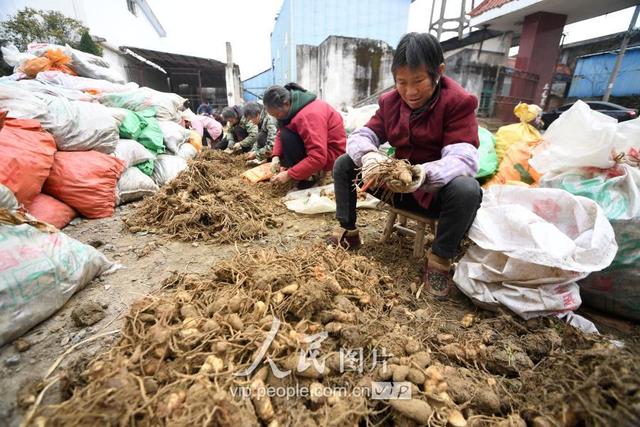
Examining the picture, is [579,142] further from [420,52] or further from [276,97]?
[276,97]

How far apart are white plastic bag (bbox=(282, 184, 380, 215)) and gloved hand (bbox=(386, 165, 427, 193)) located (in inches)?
45.2

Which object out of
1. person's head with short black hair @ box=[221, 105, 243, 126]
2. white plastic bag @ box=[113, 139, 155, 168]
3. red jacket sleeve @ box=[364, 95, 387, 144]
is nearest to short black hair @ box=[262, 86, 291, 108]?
red jacket sleeve @ box=[364, 95, 387, 144]

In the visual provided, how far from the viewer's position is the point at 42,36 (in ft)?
28.1

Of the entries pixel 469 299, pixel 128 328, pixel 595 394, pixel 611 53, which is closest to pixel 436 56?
pixel 469 299

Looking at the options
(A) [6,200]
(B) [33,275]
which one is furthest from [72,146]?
(B) [33,275]

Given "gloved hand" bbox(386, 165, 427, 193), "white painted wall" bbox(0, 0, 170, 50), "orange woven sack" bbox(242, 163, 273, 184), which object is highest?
"white painted wall" bbox(0, 0, 170, 50)

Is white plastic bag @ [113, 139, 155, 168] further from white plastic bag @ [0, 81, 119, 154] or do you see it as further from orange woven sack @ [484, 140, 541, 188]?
orange woven sack @ [484, 140, 541, 188]

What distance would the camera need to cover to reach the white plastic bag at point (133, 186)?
2.87 meters

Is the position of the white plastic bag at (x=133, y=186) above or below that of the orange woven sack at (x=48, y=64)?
below

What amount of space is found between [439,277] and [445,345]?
443 millimetres

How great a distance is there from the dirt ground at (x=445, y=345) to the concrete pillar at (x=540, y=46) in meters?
9.61

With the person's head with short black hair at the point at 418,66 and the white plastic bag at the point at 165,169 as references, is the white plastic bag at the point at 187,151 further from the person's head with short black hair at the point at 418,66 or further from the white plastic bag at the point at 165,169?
the person's head with short black hair at the point at 418,66

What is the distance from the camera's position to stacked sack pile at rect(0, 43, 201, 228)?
209cm

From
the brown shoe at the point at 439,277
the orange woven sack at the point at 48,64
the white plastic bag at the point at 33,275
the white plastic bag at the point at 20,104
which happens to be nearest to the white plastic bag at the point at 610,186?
the brown shoe at the point at 439,277
